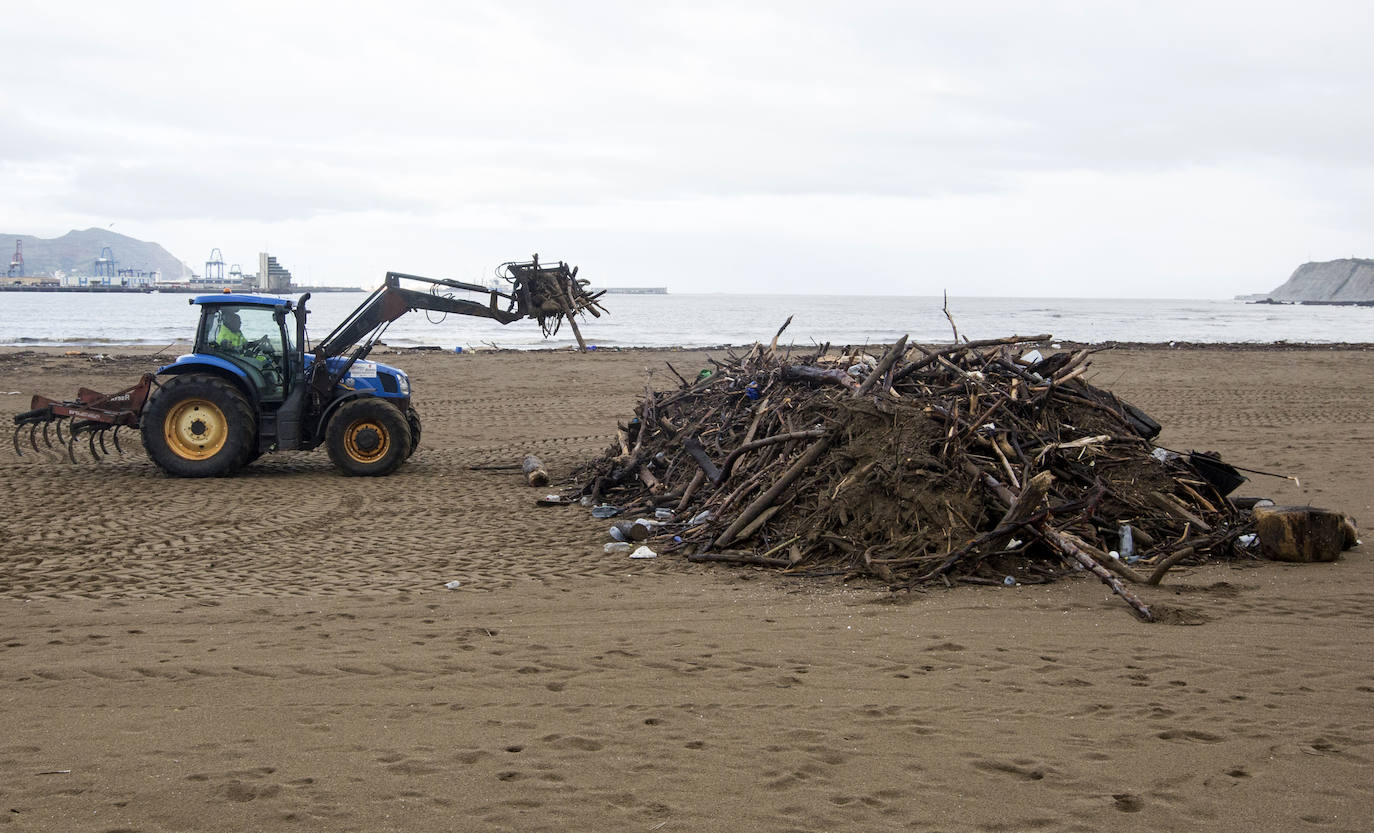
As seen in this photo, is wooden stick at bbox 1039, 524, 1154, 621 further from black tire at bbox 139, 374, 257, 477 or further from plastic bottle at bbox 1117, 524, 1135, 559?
black tire at bbox 139, 374, 257, 477

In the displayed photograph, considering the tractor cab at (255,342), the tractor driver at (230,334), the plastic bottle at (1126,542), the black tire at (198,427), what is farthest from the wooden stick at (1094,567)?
the tractor driver at (230,334)

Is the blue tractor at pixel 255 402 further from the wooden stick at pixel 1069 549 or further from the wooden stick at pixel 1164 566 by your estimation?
the wooden stick at pixel 1164 566

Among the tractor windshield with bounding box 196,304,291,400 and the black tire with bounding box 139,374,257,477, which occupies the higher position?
the tractor windshield with bounding box 196,304,291,400

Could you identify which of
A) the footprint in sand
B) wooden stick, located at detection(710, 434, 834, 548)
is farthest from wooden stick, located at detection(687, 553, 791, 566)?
the footprint in sand

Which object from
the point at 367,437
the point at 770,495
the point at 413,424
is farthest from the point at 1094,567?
the point at 413,424

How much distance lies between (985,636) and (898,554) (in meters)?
1.40

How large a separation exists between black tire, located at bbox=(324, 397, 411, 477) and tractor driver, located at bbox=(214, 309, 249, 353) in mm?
1346

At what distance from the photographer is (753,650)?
5.57 metres

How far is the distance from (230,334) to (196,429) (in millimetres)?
1141

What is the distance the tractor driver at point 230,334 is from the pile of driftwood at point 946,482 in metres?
5.02

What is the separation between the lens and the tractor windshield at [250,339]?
1139 centimetres

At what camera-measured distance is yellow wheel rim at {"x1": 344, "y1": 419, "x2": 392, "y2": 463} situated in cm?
1151

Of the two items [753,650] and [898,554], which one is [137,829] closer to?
[753,650]

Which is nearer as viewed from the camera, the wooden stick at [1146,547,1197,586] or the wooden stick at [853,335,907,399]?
the wooden stick at [1146,547,1197,586]
